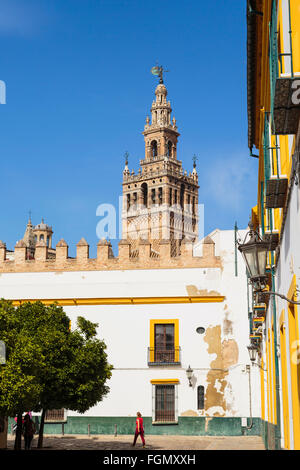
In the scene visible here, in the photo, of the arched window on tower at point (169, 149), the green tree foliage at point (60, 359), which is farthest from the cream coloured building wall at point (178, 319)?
the arched window on tower at point (169, 149)

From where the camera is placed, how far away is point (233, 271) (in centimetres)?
2583

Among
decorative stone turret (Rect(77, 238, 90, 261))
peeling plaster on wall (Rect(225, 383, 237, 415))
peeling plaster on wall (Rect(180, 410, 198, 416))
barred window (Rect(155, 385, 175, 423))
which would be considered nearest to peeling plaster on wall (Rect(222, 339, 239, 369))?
peeling plaster on wall (Rect(225, 383, 237, 415))

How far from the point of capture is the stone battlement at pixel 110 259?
86.2 feet

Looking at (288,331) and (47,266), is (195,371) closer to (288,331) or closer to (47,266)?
(47,266)

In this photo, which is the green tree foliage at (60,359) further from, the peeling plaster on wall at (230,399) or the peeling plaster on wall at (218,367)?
the peeling plaster on wall at (230,399)

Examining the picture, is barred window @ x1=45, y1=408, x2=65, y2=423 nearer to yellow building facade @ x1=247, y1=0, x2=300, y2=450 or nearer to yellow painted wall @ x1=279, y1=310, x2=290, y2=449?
yellow building facade @ x1=247, y1=0, x2=300, y2=450

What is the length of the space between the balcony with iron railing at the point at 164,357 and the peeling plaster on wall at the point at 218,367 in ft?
4.17

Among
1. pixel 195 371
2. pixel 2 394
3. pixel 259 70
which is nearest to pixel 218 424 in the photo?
pixel 195 371

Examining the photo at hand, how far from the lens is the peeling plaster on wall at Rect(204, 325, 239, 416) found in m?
24.5

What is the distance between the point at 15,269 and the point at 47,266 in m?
1.44

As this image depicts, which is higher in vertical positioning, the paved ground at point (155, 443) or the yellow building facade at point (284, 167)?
the yellow building facade at point (284, 167)

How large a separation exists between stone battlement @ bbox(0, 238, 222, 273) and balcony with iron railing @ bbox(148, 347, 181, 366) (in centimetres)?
349

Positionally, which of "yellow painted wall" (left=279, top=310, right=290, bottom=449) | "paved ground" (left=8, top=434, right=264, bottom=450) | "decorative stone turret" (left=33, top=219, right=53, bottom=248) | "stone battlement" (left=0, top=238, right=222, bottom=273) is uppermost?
"decorative stone turret" (left=33, top=219, right=53, bottom=248)
